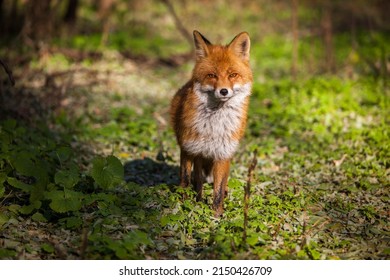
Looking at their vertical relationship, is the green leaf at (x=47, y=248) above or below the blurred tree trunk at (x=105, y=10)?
below

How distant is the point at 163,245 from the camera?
4.68 metres

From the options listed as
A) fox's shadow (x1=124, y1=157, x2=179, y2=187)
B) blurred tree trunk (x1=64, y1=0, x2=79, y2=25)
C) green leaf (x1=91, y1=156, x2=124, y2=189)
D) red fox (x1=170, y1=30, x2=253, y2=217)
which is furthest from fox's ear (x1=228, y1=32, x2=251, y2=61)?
blurred tree trunk (x1=64, y1=0, x2=79, y2=25)

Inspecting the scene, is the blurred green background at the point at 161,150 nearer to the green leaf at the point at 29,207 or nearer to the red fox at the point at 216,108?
the green leaf at the point at 29,207

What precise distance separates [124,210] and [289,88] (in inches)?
237

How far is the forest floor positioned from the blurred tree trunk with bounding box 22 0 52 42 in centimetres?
69

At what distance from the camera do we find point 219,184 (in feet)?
17.5

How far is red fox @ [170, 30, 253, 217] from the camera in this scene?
16.9 feet

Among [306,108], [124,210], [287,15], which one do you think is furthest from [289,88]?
[287,15]

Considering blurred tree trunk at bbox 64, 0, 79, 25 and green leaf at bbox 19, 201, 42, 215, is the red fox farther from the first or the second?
blurred tree trunk at bbox 64, 0, 79, 25

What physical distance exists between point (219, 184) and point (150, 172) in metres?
1.89

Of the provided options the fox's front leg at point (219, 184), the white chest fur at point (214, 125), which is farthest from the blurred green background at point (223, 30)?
the fox's front leg at point (219, 184)

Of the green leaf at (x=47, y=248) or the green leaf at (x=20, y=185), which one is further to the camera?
the green leaf at (x=20, y=185)

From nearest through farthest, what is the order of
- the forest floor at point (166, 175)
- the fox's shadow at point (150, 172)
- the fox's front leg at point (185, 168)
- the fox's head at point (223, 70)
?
the forest floor at point (166, 175) → the fox's head at point (223, 70) → the fox's front leg at point (185, 168) → the fox's shadow at point (150, 172)

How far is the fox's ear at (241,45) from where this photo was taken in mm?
5223
